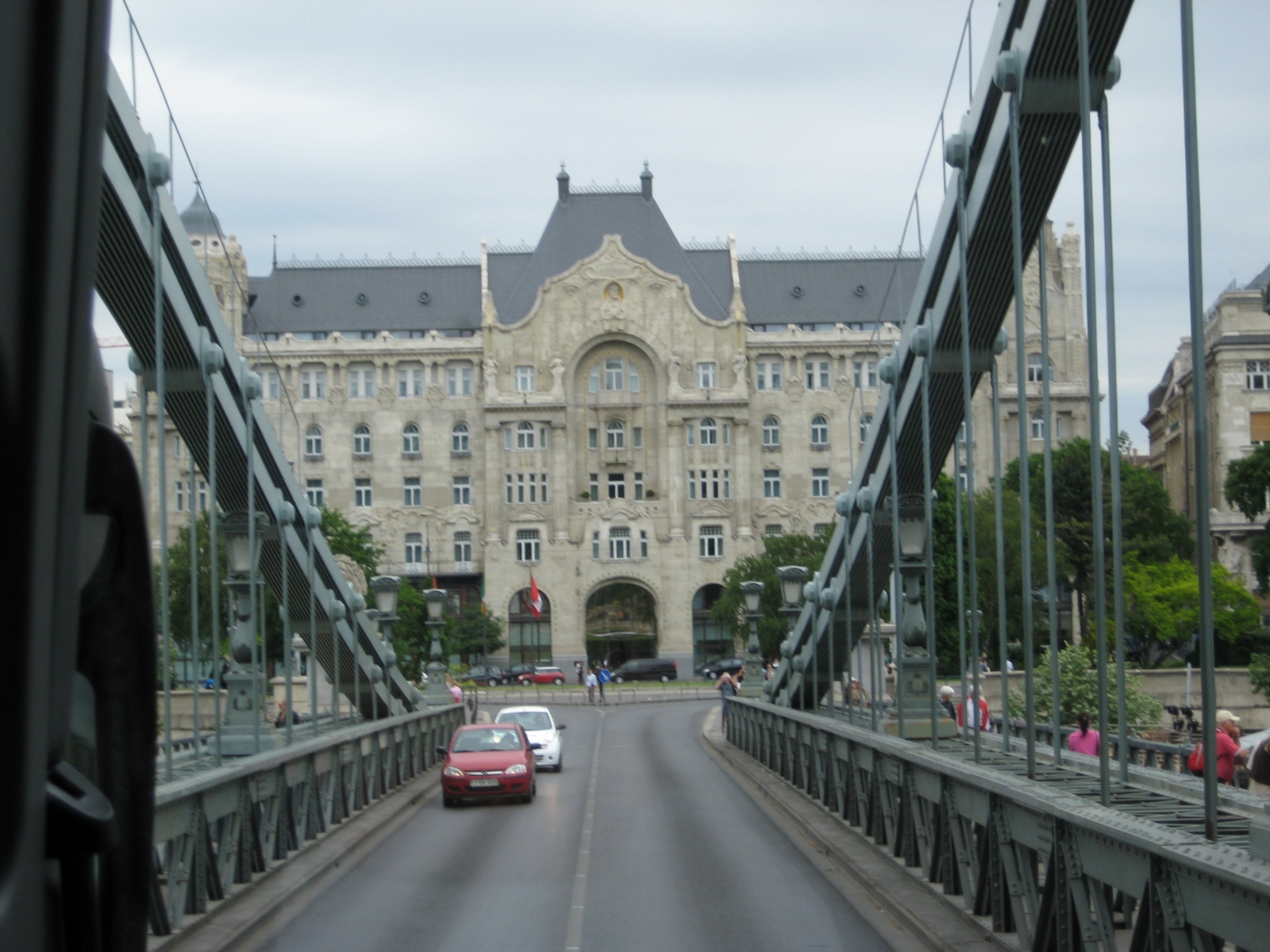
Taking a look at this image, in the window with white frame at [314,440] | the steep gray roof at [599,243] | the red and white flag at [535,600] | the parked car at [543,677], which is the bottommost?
the parked car at [543,677]

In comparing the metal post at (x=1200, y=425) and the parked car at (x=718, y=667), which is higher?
the metal post at (x=1200, y=425)

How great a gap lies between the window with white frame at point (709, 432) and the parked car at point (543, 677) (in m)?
14.7

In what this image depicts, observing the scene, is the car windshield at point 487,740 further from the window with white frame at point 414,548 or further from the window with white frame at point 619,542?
the window with white frame at point 414,548

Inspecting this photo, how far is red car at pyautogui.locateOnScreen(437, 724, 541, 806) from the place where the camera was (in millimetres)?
24938

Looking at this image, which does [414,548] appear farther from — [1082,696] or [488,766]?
[488,766]

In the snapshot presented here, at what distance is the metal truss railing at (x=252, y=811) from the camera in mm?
12539

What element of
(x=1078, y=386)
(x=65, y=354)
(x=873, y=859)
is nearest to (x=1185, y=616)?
(x=1078, y=386)

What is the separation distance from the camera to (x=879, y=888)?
47.9 ft

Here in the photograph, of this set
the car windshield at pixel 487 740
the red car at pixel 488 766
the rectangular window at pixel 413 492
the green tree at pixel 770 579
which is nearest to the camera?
the red car at pixel 488 766

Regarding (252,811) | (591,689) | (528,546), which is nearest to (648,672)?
(528,546)

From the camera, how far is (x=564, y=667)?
282 feet

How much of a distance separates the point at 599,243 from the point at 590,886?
254 ft

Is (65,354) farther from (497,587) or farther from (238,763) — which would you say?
(497,587)

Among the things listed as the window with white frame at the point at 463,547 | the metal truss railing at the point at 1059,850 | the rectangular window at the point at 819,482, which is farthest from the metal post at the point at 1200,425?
the window with white frame at the point at 463,547
